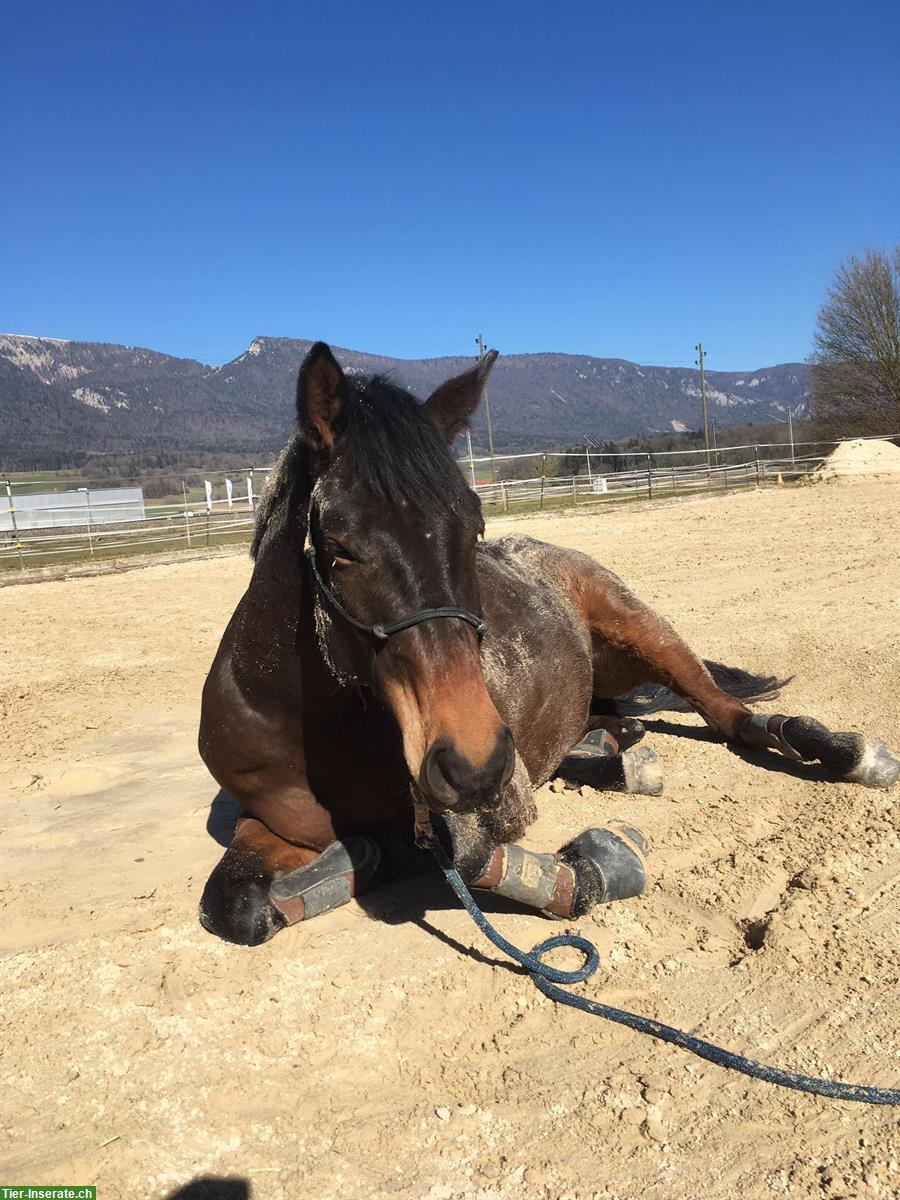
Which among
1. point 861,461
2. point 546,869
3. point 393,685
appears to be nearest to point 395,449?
point 393,685

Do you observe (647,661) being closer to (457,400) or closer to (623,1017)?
(457,400)

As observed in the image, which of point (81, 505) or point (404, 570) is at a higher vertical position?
point (81, 505)

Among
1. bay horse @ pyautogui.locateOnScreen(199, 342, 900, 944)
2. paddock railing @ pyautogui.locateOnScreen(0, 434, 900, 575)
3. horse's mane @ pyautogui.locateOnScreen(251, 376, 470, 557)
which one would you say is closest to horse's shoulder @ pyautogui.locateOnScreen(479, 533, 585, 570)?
bay horse @ pyautogui.locateOnScreen(199, 342, 900, 944)

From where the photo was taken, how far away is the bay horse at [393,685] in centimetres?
219

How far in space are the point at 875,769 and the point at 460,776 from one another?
288 cm

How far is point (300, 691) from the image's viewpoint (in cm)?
299

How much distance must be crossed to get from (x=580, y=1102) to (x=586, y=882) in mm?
953

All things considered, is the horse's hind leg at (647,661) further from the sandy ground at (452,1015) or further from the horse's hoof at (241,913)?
the horse's hoof at (241,913)

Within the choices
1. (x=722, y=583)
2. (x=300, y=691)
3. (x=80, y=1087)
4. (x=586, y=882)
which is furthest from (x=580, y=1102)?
(x=722, y=583)

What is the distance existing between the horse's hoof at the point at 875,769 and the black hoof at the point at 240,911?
283cm

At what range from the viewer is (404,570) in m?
2.23

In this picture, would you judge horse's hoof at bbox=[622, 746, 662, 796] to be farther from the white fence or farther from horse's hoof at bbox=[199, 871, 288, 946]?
the white fence

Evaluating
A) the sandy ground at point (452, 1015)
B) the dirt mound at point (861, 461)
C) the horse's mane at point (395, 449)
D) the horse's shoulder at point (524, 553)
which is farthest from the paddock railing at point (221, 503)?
the horse's mane at point (395, 449)

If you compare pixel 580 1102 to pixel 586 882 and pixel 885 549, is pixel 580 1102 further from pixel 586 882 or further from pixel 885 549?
pixel 885 549
